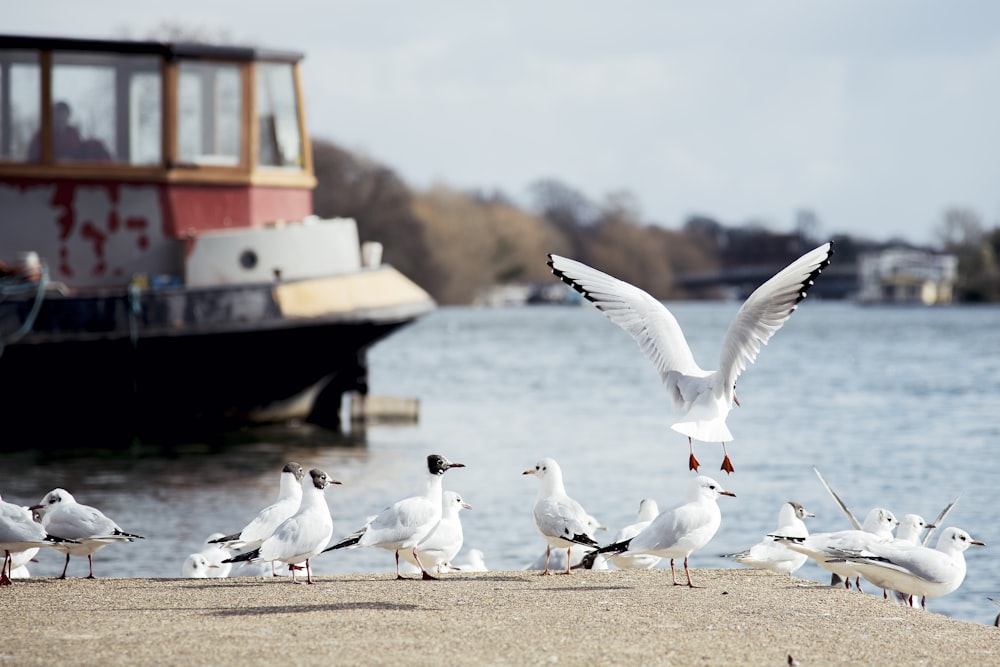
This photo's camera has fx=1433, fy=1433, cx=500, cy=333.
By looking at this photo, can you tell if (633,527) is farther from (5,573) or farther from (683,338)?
(5,573)

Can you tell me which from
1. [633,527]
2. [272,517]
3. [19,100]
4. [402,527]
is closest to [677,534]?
[633,527]

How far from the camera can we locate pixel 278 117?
653 inches

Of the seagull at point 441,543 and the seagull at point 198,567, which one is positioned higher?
the seagull at point 441,543

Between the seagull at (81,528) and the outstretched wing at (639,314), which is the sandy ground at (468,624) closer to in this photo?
the seagull at (81,528)

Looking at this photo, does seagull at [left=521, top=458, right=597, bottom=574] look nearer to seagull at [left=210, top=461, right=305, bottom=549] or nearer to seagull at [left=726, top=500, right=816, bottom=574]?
seagull at [left=726, top=500, right=816, bottom=574]

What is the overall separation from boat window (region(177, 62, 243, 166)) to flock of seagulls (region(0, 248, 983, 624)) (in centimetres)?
815

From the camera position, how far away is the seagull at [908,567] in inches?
263

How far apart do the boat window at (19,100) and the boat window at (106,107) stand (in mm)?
208

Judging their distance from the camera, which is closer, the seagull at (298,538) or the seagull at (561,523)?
the seagull at (298,538)

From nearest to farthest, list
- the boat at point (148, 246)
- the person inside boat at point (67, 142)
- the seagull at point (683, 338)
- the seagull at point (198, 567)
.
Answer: the seagull at point (683, 338)
the seagull at point (198, 567)
the boat at point (148, 246)
the person inside boat at point (67, 142)

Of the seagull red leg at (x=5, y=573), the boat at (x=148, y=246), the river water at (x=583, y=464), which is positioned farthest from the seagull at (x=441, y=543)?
the boat at (x=148, y=246)

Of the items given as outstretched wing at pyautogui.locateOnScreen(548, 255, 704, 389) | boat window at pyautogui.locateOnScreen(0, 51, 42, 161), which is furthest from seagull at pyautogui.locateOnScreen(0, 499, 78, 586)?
boat window at pyautogui.locateOnScreen(0, 51, 42, 161)

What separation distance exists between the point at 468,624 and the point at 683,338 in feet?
7.50

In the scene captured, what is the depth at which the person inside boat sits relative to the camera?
15273mm
